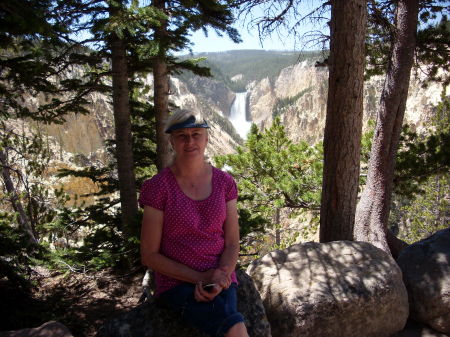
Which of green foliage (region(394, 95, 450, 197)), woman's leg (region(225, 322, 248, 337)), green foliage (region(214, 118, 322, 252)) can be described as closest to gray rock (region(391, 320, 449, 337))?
woman's leg (region(225, 322, 248, 337))

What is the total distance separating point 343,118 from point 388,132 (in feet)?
5.89

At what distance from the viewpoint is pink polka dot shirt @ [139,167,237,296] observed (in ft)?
6.23

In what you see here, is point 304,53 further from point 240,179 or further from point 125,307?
point 240,179

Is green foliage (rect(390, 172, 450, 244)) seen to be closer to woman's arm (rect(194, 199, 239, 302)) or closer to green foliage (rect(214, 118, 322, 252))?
green foliage (rect(214, 118, 322, 252))

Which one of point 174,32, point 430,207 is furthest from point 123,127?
point 430,207

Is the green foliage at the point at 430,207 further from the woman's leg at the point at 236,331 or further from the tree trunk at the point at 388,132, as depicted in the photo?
the woman's leg at the point at 236,331

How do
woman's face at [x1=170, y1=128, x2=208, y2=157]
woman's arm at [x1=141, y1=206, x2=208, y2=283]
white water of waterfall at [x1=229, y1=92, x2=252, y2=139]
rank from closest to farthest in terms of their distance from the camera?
1. woman's arm at [x1=141, y1=206, x2=208, y2=283]
2. woman's face at [x1=170, y1=128, x2=208, y2=157]
3. white water of waterfall at [x1=229, y1=92, x2=252, y2=139]

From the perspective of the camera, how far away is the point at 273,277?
3061mm

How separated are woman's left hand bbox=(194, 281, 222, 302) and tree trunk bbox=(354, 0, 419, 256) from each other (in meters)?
4.06

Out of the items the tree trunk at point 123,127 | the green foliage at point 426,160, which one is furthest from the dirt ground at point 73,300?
the green foliage at point 426,160

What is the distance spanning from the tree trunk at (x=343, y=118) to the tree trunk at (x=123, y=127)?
8.92 feet

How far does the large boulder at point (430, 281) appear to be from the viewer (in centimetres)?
316

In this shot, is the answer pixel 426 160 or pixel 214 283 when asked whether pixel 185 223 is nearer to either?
pixel 214 283

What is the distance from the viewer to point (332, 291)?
114 inches
